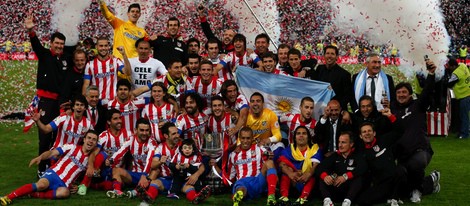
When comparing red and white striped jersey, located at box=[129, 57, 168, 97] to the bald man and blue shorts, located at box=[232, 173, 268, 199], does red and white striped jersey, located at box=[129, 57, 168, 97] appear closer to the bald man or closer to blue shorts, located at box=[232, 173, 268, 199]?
blue shorts, located at box=[232, 173, 268, 199]

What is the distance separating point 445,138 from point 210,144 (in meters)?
6.99

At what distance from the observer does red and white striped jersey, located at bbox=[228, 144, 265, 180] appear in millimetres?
8930

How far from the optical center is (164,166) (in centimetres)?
905

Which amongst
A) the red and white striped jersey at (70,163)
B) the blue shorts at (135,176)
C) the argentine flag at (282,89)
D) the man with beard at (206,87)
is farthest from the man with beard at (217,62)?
the red and white striped jersey at (70,163)

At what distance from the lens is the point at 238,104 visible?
31.2 feet

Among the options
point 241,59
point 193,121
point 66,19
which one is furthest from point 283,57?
point 66,19

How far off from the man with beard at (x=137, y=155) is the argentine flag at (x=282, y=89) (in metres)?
1.59

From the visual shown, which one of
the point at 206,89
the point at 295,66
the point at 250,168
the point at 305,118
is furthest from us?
the point at 295,66

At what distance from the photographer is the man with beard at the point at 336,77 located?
31.8ft

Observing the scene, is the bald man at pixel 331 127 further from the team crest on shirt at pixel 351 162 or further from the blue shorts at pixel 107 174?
the blue shorts at pixel 107 174

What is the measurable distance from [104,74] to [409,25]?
6.00 metres

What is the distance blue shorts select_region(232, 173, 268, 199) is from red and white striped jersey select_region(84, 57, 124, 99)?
8.54 feet

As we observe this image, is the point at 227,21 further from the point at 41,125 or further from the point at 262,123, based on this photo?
the point at 41,125

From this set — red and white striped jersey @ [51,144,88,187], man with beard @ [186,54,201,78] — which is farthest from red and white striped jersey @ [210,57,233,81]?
red and white striped jersey @ [51,144,88,187]
